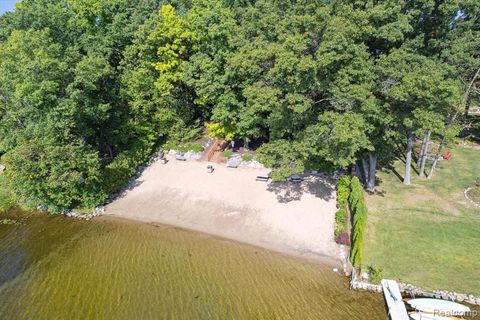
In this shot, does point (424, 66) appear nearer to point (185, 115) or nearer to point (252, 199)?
point (252, 199)

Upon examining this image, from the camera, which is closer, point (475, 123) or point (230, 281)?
point (230, 281)

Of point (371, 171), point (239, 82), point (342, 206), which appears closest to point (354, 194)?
point (342, 206)

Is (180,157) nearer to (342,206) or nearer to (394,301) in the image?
(342,206)

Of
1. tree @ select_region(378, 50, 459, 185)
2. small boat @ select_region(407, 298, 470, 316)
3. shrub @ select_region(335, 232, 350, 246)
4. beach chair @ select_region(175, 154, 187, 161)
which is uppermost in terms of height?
tree @ select_region(378, 50, 459, 185)

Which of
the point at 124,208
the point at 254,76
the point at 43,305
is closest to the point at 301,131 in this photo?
the point at 254,76

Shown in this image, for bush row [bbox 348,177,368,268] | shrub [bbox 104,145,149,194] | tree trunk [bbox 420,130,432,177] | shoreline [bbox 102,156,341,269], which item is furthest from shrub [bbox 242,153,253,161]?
tree trunk [bbox 420,130,432,177]

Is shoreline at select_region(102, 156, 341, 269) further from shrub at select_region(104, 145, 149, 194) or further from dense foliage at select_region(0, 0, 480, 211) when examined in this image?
dense foliage at select_region(0, 0, 480, 211)
